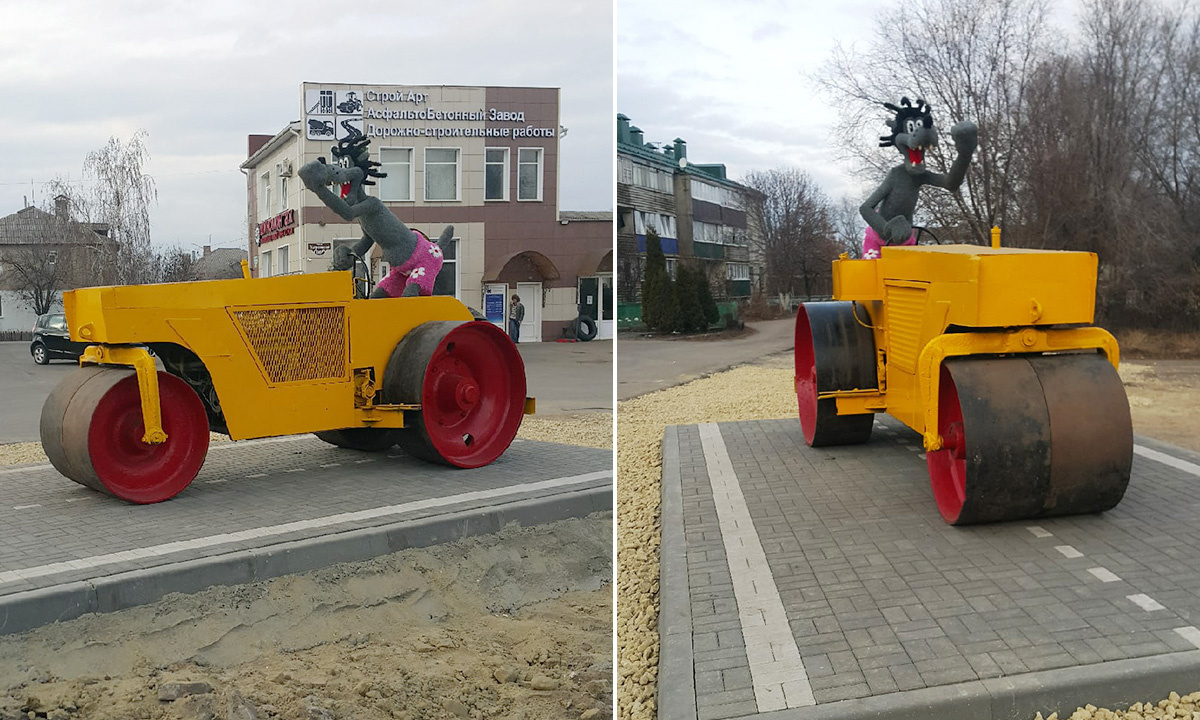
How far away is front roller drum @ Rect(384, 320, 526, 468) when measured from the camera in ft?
24.8

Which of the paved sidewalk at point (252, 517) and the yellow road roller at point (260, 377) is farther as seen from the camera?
the yellow road roller at point (260, 377)

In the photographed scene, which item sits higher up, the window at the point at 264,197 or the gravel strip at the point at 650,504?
the window at the point at 264,197

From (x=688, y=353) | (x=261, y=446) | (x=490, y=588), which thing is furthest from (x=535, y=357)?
(x=490, y=588)

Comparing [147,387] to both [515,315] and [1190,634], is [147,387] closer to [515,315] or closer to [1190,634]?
[1190,634]

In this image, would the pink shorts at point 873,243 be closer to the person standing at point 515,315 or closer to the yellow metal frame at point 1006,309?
the yellow metal frame at point 1006,309

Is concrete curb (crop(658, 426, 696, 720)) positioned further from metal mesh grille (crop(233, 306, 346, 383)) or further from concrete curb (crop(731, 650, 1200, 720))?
metal mesh grille (crop(233, 306, 346, 383))

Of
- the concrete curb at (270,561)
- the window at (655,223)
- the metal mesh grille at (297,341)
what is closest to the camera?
the concrete curb at (270,561)

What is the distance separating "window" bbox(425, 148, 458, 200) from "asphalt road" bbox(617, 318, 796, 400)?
19.3 feet

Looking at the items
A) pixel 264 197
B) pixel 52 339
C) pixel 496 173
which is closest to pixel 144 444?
pixel 264 197

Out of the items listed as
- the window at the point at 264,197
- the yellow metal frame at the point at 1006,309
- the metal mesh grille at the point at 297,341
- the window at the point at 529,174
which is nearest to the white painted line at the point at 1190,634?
the yellow metal frame at the point at 1006,309

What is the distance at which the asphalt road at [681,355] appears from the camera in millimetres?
18031

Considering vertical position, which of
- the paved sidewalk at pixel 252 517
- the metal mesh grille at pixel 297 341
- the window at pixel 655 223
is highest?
the window at pixel 655 223

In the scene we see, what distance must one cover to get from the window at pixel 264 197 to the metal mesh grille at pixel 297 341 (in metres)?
10.9

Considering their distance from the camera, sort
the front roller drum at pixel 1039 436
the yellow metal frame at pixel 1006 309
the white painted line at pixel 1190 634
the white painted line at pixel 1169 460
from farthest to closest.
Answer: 1. the white painted line at pixel 1169 460
2. the yellow metal frame at pixel 1006 309
3. the front roller drum at pixel 1039 436
4. the white painted line at pixel 1190 634
